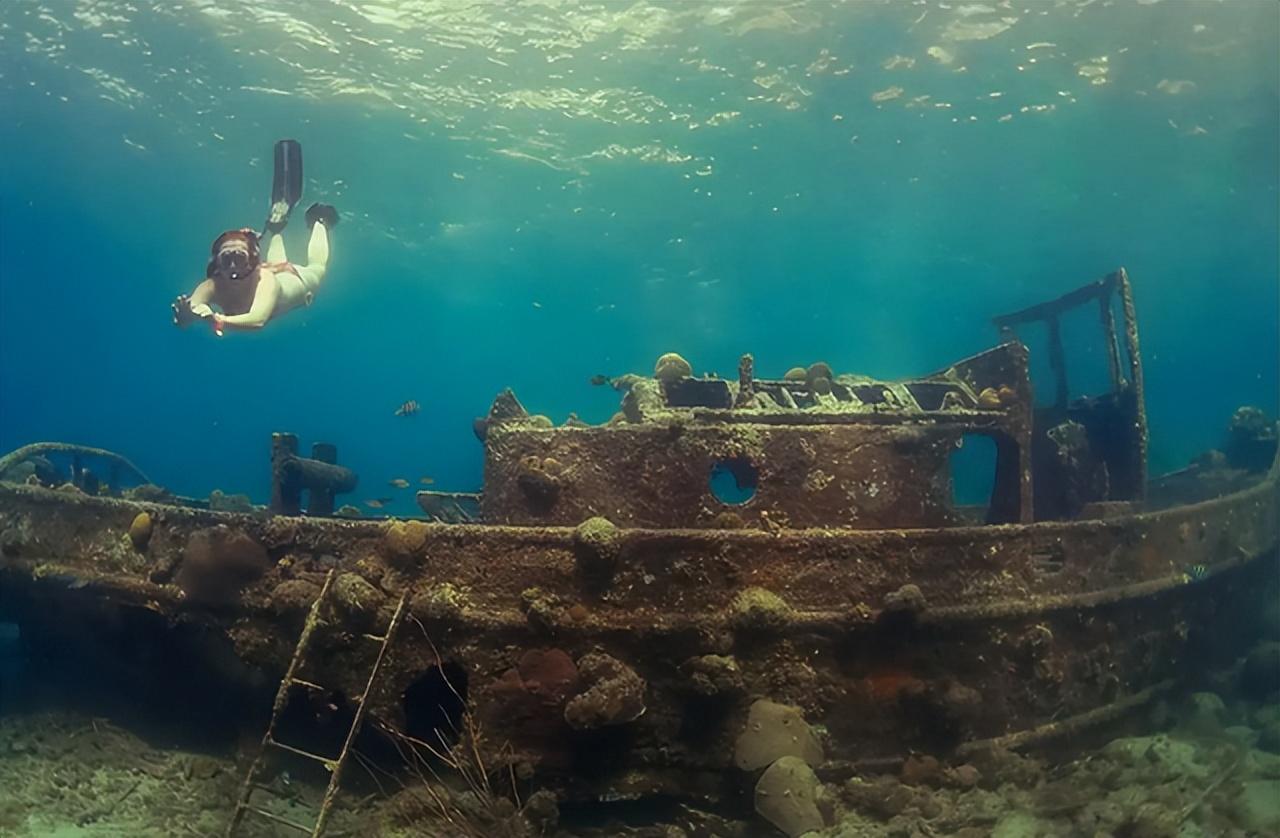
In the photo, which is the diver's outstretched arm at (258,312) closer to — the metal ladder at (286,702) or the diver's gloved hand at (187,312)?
the diver's gloved hand at (187,312)

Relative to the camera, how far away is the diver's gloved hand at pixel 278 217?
10545 millimetres

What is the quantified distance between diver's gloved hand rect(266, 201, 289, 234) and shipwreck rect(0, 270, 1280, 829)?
4.63 m

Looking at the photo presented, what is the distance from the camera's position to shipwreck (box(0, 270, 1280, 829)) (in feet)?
18.3

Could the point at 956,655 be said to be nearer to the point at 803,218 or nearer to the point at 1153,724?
the point at 1153,724

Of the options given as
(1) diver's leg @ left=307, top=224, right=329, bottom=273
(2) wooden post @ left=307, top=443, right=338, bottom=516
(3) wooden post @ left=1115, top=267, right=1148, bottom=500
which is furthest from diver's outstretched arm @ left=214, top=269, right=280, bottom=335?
(3) wooden post @ left=1115, top=267, right=1148, bottom=500

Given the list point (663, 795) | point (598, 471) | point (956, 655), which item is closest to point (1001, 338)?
point (956, 655)

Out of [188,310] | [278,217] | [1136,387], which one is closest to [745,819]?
[188,310]

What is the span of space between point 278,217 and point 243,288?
3014mm

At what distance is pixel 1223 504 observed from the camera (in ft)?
28.4

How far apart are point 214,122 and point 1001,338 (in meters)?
27.1

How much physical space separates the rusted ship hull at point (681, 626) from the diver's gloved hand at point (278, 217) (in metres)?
5.51

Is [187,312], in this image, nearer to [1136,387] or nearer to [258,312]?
[258,312]

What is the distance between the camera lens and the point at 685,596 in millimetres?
5676

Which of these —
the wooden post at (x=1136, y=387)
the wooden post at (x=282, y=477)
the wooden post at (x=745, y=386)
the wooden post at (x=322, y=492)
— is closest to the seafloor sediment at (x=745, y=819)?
the wooden post at (x=282, y=477)
